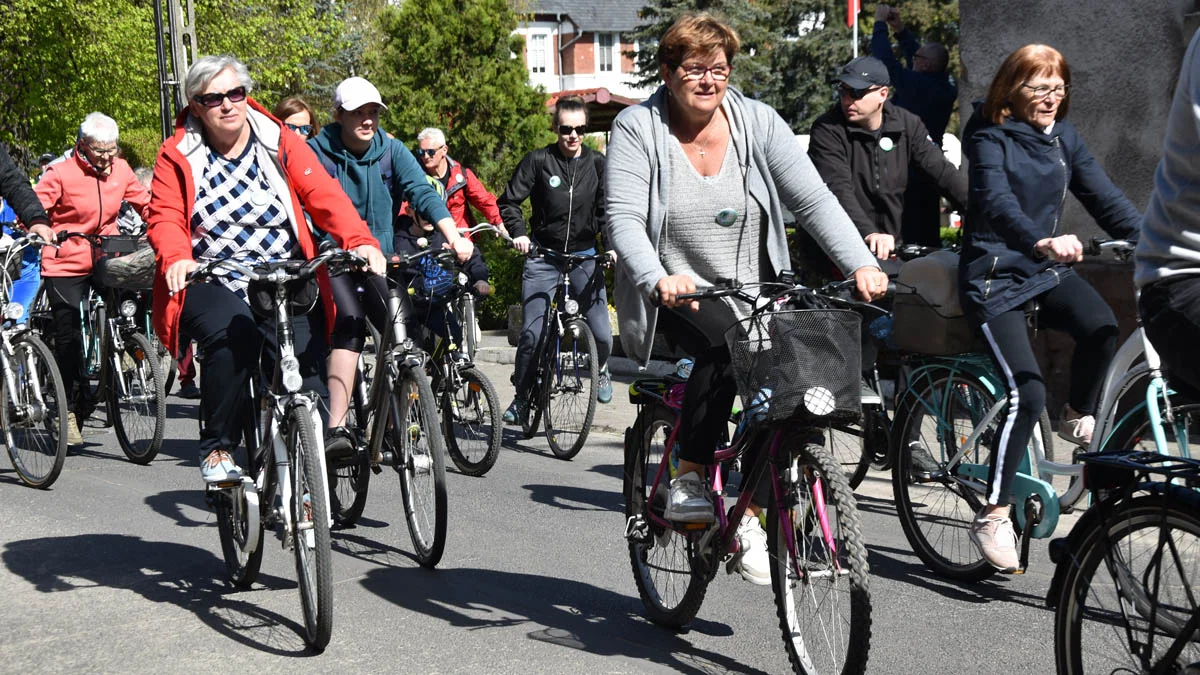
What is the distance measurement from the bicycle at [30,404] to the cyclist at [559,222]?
2.73 meters

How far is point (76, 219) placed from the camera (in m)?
9.67

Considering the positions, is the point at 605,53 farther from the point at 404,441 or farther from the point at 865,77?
the point at 404,441

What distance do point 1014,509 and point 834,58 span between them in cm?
3627


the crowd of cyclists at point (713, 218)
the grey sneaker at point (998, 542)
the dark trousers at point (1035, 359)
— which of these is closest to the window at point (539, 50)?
the crowd of cyclists at point (713, 218)

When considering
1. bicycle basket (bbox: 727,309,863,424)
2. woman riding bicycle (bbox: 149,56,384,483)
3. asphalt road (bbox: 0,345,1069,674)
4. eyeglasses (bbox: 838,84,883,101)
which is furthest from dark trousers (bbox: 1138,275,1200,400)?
eyeglasses (bbox: 838,84,883,101)

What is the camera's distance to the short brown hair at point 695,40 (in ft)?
15.0

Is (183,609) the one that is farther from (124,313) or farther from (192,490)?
(124,313)

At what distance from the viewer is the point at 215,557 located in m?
6.30

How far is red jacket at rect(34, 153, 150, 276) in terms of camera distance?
952 cm

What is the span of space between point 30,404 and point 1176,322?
670cm

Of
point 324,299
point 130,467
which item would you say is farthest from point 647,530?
point 130,467

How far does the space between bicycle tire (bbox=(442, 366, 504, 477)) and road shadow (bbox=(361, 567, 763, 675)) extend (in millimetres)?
2104

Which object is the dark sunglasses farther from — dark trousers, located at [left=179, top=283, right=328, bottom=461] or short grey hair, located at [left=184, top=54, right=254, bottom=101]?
dark trousers, located at [left=179, top=283, right=328, bottom=461]

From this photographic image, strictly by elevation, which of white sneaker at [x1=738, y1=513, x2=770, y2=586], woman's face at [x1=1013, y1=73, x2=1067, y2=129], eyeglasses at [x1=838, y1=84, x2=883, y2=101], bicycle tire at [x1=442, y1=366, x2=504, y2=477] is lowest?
bicycle tire at [x1=442, y1=366, x2=504, y2=477]
